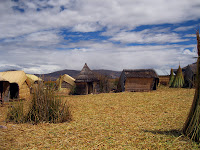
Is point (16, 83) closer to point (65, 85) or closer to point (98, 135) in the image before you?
point (65, 85)

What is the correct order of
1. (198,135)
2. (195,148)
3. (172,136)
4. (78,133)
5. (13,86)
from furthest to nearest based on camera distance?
(13,86) → (78,133) → (172,136) → (198,135) → (195,148)

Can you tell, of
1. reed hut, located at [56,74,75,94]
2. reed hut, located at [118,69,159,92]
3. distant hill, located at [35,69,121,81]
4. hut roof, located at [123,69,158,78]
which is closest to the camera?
distant hill, located at [35,69,121,81]

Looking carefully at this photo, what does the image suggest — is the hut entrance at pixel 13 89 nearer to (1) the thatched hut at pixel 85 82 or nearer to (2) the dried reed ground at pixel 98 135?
(1) the thatched hut at pixel 85 82

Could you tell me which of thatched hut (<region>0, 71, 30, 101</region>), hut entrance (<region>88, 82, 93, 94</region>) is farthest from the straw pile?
hut entrance (<region>88, 82, 93, 94</region>)

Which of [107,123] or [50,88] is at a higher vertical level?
[50,88]

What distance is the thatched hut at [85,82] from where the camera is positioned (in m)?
19.3

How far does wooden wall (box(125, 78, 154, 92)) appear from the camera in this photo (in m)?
19.7

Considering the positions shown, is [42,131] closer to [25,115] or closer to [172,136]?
[25,115]

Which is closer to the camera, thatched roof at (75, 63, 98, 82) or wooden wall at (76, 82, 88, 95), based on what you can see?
thatched roof at (75, 63, 98, 82)

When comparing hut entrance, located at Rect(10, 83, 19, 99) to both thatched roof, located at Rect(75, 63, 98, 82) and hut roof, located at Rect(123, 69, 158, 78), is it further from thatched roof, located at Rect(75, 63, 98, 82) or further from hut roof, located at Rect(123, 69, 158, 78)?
hut roof, located at Rect(123, 69, 158, 78)

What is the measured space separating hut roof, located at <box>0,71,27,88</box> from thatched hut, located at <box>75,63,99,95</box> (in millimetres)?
5600

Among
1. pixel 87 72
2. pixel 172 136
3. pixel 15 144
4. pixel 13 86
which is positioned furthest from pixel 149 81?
pixel 15 144

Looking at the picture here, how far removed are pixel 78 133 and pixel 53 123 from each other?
1.55 meters

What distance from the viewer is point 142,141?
476cm
